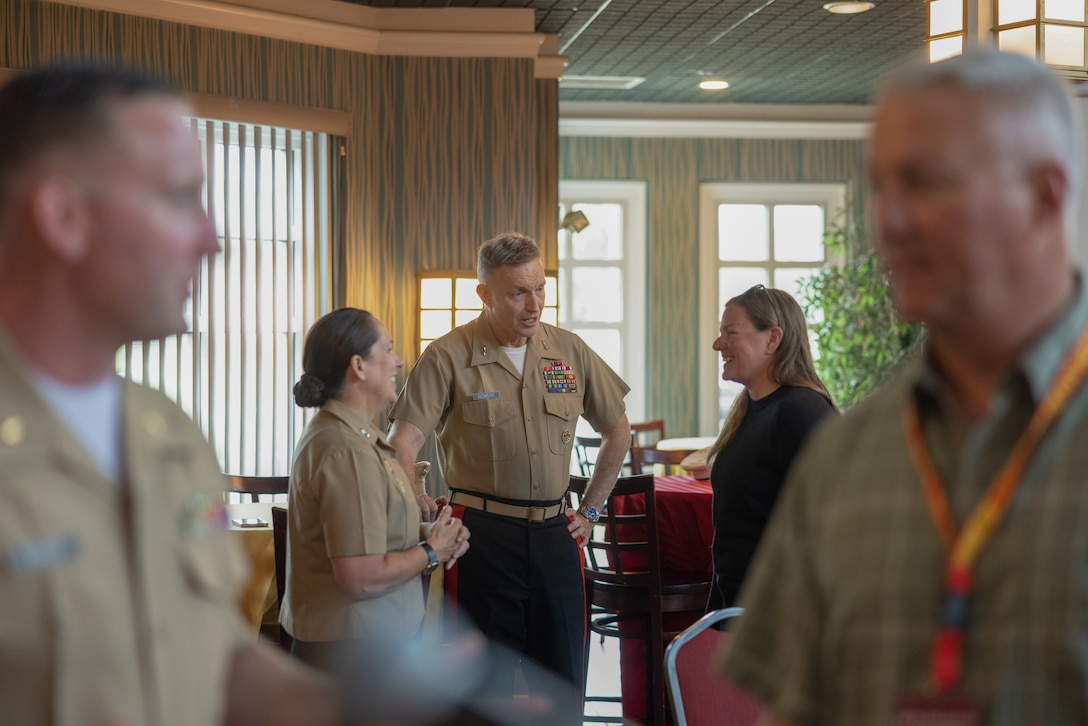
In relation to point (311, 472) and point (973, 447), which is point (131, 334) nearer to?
point (973, 447)

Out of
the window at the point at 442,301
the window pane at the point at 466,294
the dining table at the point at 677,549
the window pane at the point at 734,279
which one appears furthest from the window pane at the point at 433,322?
the window pane at the point at 734,279

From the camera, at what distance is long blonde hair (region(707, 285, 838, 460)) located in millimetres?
3247

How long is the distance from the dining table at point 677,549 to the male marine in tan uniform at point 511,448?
0.85 metres

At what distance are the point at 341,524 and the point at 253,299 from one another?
3671mm

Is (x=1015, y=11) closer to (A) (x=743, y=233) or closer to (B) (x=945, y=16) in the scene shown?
(B) (x=945, y=16)

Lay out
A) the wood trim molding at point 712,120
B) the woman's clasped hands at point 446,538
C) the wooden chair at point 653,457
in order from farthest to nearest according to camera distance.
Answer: the wood trim molding at point 712,120 → the wooden chair at point 653,457 → the woman's clasped hands at point 446,538

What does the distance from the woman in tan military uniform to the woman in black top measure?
81 centimetres

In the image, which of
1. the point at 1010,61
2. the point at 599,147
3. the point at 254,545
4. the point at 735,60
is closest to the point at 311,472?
the point at 254,545

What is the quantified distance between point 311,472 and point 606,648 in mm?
3970

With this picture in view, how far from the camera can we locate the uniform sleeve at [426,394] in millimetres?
3859

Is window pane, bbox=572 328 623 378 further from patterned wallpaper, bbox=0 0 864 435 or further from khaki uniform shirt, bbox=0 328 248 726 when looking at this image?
khaki uniform shirt, bbox=0 328 248 726

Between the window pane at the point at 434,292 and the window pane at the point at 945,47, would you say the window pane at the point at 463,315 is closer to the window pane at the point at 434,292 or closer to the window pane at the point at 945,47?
the window pane at the point at 434,292

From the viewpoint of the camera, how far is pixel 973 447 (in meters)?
1.05

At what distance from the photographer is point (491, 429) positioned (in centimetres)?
380
